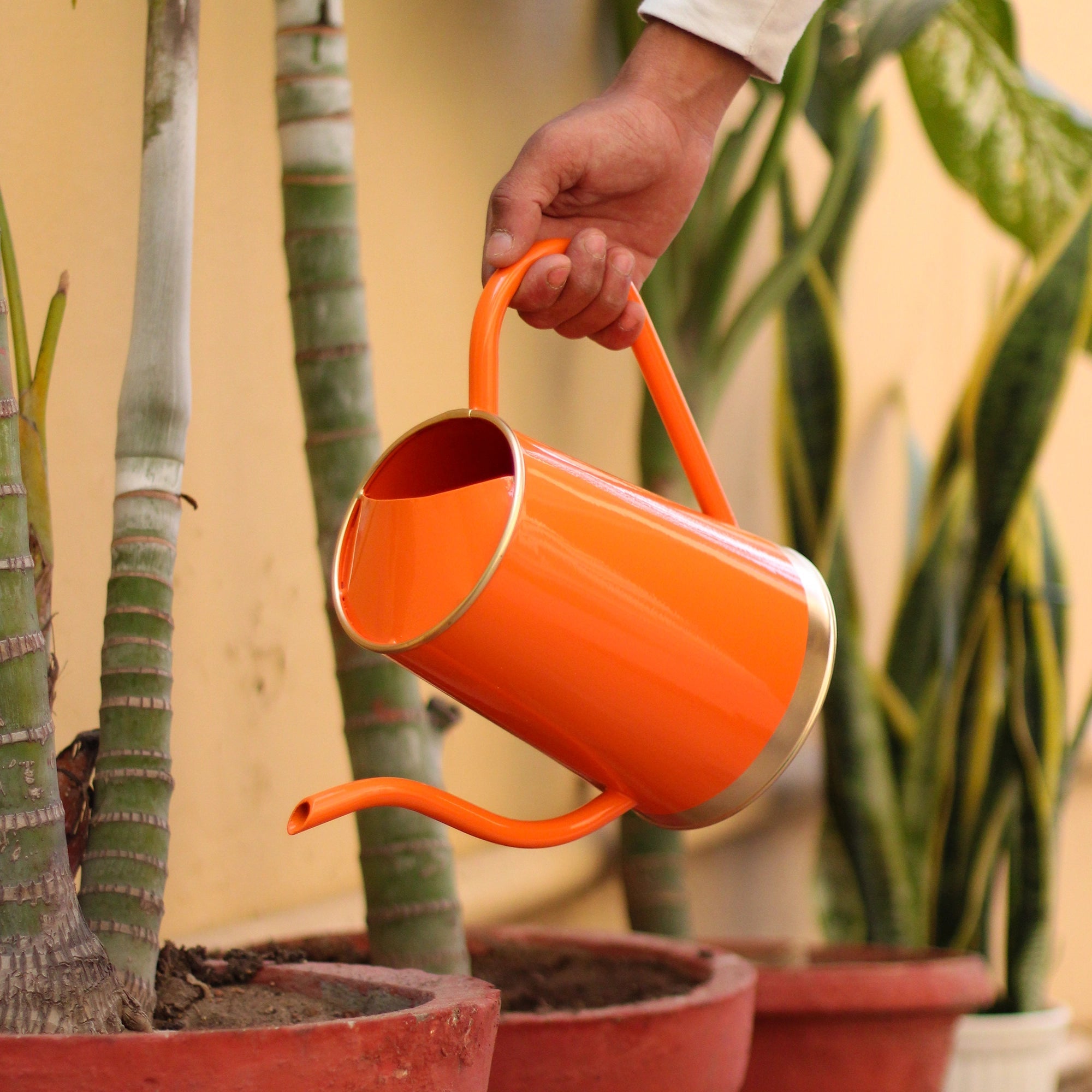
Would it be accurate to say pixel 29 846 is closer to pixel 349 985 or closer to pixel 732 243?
pixel 349 985

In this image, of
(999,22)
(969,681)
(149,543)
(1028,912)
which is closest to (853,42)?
(999,22)

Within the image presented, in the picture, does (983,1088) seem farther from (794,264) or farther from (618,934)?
(794,264)

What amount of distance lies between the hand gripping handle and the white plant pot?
844 millimetres

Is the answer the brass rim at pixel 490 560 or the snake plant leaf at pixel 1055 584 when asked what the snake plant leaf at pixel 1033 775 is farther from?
the brass rim at pixel 490 560

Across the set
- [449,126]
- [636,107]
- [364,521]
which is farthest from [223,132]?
[364,521]

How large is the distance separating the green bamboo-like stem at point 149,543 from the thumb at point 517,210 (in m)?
0.14

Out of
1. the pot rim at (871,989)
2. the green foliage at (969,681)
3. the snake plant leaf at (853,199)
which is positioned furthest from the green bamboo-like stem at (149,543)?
the snake plant leaf at (853,199)

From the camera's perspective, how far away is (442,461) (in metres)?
0.49

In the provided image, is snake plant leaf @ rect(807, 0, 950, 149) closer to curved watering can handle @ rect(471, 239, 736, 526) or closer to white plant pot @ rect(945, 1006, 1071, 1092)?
curved watering can handle @ rect(471, 239, 736, 526)

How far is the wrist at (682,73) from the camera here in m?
0.58

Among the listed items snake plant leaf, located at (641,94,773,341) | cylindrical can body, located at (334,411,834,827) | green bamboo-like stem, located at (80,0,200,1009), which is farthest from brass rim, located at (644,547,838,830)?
snake plant leaf, located at (641,94,773,341)

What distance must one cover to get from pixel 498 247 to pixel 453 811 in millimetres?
214

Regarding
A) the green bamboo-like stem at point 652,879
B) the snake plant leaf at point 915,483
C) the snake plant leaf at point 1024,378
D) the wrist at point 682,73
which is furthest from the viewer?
the snake plant leaf at point 915,483

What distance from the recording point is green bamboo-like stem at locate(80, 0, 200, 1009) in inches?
19.2
